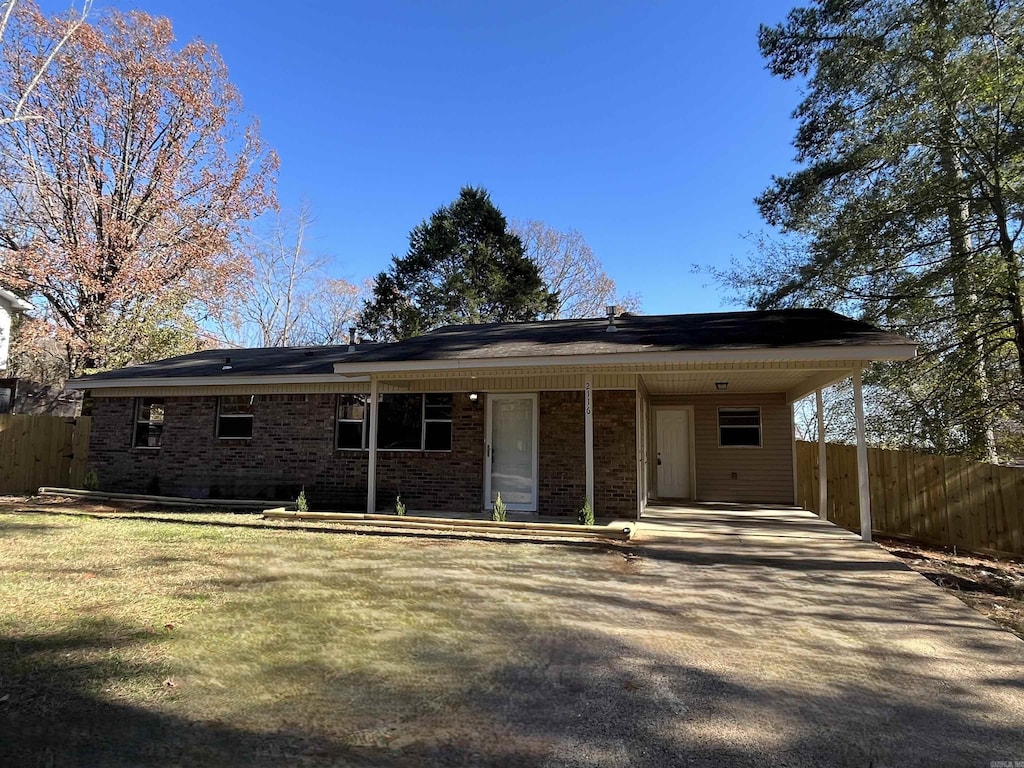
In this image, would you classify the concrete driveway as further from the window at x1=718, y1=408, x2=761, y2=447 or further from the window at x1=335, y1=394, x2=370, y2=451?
the window at x1=335, y1=394, x2=370, y2=451

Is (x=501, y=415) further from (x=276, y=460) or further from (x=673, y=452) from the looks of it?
(x=673, y=452)

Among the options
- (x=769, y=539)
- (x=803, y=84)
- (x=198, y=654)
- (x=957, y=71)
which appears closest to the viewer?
(x=198, y=654)

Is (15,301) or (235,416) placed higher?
(15,301)

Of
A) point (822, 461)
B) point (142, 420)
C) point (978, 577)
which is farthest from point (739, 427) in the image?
point (142, 420)

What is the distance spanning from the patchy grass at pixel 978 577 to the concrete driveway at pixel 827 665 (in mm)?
350

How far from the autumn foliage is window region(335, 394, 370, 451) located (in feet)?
39.2

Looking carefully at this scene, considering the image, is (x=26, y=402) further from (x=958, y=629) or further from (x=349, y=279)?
(x=958, y=629)

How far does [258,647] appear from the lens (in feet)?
13.3

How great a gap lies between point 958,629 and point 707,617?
2.01 m

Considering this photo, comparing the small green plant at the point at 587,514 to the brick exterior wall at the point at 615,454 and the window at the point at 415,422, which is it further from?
the window at the point at 415,422

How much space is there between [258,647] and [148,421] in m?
11.3

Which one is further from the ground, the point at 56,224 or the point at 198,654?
the point at 56,224

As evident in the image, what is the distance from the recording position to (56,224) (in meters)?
19.3

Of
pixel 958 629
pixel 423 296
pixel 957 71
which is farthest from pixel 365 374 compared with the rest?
pixel 423 296
